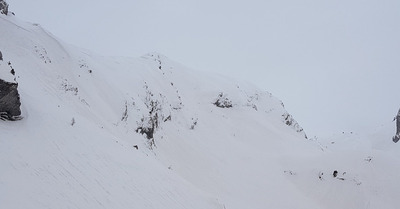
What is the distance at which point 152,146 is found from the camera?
19906 millimetres

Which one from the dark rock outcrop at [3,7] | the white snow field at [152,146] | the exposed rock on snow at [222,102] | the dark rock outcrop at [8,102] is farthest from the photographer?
the exposed rock on snow at [222,102]

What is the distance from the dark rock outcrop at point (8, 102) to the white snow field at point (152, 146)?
0.32m

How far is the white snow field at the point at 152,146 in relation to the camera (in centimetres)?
852

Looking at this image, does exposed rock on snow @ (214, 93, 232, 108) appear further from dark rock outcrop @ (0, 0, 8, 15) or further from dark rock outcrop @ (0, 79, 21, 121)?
dark rock outcrop @ (0, 79, 21, 121)

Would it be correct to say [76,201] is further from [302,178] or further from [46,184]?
[302,178]

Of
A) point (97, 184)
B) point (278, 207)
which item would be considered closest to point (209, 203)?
point (97, 184)

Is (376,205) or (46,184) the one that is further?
(376,205)

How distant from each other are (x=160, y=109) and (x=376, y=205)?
701 inches

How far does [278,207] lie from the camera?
2025cm

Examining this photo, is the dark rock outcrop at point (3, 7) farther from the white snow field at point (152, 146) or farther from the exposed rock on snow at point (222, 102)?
the exposed rock on snow at point (222, 102)

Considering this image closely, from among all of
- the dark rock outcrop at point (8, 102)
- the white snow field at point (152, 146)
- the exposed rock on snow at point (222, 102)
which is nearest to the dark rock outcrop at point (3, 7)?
the white snow field at point (152, 146)

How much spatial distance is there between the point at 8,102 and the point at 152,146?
37.5ft

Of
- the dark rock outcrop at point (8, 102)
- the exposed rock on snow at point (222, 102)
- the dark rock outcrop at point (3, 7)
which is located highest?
the dark rock outcrop at point (3, 7)

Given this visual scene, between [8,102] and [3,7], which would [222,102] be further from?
[8,102]
